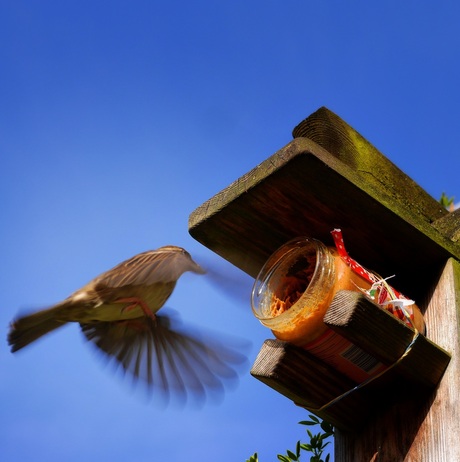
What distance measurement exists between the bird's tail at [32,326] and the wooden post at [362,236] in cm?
178

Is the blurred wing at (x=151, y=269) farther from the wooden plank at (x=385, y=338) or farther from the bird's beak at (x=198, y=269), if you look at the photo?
the wooden plank at (x=385, y=338)

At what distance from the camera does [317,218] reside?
2338 mm

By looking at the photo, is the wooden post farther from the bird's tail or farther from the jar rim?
the bird's tail

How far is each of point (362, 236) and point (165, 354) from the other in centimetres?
193

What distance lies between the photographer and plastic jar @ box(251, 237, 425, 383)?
2.21m

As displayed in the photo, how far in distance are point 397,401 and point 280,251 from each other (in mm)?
457

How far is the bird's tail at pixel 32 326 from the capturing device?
13.4 feet

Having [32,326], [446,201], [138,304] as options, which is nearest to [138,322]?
[138,304]

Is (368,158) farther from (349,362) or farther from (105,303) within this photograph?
(105,303)

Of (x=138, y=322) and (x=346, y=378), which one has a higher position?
(x=138, y=322)

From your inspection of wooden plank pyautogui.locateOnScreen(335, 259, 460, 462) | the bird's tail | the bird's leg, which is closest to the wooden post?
wooden plank pyautogui.locateOnScreen(335, 259, 460, 462)

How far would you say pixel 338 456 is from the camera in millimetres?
2439

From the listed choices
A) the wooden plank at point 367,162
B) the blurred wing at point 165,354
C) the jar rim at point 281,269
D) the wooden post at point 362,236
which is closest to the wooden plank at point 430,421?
the wooden post at point 362,236

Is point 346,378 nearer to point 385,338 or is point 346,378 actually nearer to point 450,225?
point 385,338
